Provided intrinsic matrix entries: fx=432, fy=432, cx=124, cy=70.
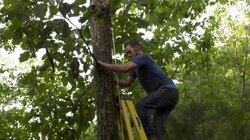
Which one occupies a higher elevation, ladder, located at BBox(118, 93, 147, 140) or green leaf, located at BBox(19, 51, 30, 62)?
green leaf, located at BBox(19, 51, 30, 62)

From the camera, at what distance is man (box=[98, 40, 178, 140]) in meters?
5.64

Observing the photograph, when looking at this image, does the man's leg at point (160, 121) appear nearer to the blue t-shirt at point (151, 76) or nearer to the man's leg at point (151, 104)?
the man's leg at point (151, 104)

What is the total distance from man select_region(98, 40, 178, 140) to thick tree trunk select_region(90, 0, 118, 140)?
0.33 m

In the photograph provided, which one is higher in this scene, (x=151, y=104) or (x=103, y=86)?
(x=103, y=86)

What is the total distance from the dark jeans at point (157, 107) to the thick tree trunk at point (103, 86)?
16.4 inches

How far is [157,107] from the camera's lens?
228 inches

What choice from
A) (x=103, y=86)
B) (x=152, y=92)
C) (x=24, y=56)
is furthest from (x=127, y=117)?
(x=24, y=56)

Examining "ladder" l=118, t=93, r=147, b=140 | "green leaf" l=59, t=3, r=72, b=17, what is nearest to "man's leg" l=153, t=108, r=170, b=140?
"ladder" l=118, t=93, r=147, b=140

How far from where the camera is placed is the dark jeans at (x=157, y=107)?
18.5 feet

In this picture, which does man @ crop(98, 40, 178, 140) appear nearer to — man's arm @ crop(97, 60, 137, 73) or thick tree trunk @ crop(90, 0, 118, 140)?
man's arm @ crop(97, 60, 137, 73)

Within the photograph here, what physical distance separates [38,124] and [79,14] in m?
3.11

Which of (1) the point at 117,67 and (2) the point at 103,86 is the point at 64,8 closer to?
(1) the point at 117,67

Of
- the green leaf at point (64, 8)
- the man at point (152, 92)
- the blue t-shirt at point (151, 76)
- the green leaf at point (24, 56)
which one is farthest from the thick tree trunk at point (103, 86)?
the green leaf at point (64, 8)

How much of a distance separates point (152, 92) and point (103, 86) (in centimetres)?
74
